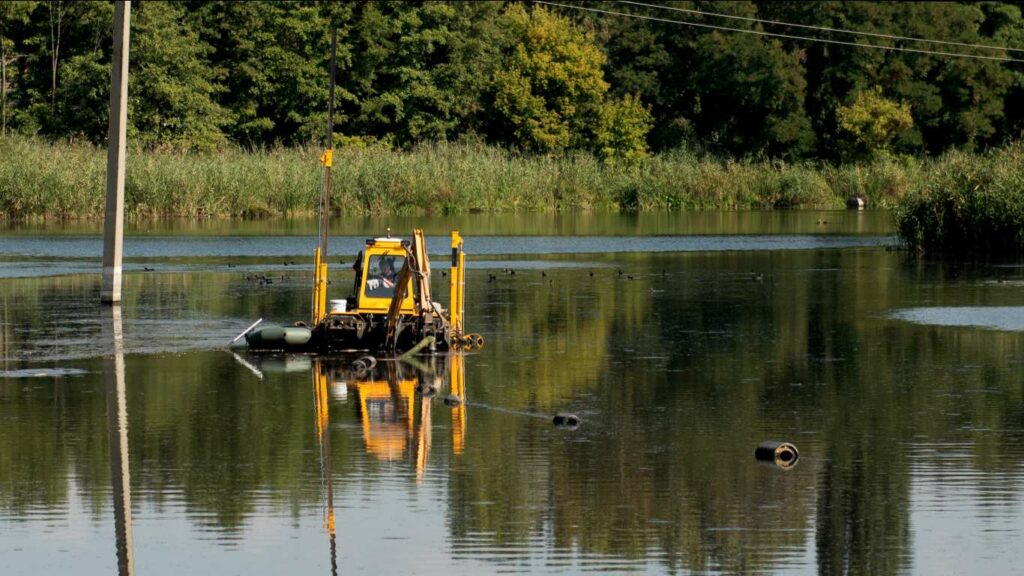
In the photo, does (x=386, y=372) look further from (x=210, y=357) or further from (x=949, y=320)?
(x=949, y=320)

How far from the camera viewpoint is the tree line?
8869 centimetres

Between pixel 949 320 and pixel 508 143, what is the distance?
70.3 meters

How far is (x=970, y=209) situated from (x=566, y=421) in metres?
30.9

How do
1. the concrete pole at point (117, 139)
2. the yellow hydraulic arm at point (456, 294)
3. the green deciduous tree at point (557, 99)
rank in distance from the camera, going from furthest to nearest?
the green deciduous tree at point (557, 99), the concrete pole at point (117, 139), the yellow hydraulic arm at point (456, 294)

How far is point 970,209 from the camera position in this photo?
47438mm

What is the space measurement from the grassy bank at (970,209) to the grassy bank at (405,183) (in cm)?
1544

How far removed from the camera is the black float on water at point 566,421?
18.8 metres

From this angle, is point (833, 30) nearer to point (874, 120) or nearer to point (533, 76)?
point (874, 120)

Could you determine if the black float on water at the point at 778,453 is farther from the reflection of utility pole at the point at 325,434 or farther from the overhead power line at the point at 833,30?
the overhead power line at the point at 833,30

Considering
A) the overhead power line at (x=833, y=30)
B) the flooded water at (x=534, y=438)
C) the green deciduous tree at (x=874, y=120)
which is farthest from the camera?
the overhead power line at (x=833, y=30)

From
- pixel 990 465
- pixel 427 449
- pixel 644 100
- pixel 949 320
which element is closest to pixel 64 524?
pixel 427 449

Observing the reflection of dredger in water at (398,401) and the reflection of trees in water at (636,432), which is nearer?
the reflection of trees in water at (636,432)

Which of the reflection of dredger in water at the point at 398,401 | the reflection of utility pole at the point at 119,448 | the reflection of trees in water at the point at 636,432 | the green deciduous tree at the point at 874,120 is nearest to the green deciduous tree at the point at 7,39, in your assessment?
the green deciduous tree at the point at 874,120

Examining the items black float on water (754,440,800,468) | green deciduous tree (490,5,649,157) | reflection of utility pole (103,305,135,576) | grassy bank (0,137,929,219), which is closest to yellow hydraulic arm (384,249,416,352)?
reflection of utility pole (103,305,135,576)
